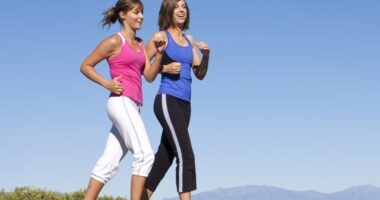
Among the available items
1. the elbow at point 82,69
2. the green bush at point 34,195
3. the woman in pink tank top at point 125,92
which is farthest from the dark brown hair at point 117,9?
the green bush at point 34,195

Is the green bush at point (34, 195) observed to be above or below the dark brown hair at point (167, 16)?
below

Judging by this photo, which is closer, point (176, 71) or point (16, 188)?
point (176, 71)

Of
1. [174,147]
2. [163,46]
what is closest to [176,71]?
[163,46]

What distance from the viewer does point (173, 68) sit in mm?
8156

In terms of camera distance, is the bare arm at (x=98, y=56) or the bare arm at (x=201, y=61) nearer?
the bare arm at (x=98, y=56)

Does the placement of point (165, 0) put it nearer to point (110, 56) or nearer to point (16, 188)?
point (110, 56)

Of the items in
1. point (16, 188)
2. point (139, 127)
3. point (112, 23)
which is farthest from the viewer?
point (16, 188)

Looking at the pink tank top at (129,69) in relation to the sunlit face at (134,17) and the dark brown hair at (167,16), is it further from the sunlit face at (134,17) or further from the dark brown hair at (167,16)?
the dark brown hair at (167,16)

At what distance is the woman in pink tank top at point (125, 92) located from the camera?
7859 mm

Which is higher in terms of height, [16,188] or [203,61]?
[203,61]

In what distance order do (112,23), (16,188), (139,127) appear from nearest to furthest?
(139,127) < (112,23) < (16,188)

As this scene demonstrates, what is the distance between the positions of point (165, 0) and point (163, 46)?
705 mm

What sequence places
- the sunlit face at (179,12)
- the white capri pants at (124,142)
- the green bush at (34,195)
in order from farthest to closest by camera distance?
the green bush at (34,195), the sunlit face at (179,12), the white capri pants at (124,142)

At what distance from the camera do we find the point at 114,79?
8.00m
